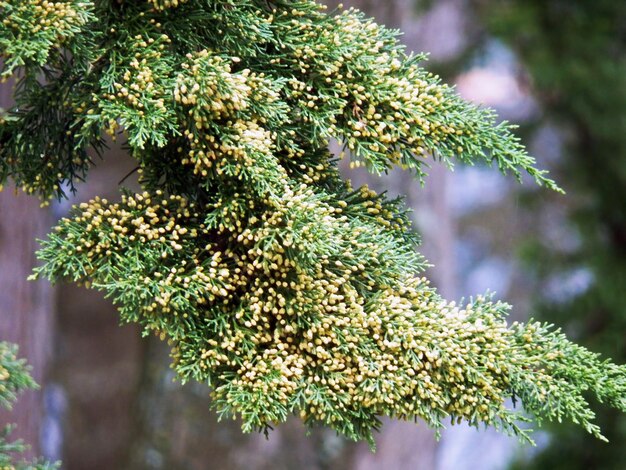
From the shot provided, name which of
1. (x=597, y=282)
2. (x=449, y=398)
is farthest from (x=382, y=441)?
(x=449, y=398)

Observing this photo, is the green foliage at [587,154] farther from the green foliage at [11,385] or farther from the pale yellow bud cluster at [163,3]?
the green foliage at [11,385]

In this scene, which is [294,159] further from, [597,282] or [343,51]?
[597,282]

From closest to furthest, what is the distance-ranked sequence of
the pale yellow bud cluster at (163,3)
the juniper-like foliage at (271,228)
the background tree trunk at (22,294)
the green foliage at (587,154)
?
1. the juniper-like foliage at (271,228)
2. the pale yellow bud cluster at (163,3)
3. the background tree trunk at (22,294)
4. the green foliage at (587,154)

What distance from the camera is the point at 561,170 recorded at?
Answer: 651 cm

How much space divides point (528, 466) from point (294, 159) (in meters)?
4.75

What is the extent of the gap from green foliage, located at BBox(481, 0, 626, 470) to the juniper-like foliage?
348cm

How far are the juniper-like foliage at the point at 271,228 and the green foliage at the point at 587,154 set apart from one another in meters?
3.48

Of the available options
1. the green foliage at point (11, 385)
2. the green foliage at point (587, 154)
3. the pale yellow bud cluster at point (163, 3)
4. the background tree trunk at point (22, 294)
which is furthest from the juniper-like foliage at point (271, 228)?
the green foliage at point (587, 154)

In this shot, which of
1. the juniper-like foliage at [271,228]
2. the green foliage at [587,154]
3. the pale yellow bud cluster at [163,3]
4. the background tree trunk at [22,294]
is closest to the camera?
the juniper-like foliage at [271,228]

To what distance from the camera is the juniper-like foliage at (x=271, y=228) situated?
196 centimetres

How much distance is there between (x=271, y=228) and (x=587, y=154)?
4.56 m

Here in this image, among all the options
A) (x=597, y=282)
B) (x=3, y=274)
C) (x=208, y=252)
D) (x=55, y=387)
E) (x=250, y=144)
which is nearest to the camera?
(x=250, y=144)

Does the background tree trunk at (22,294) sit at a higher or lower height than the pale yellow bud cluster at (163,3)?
higher

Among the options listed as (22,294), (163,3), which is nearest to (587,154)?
(22,294)
